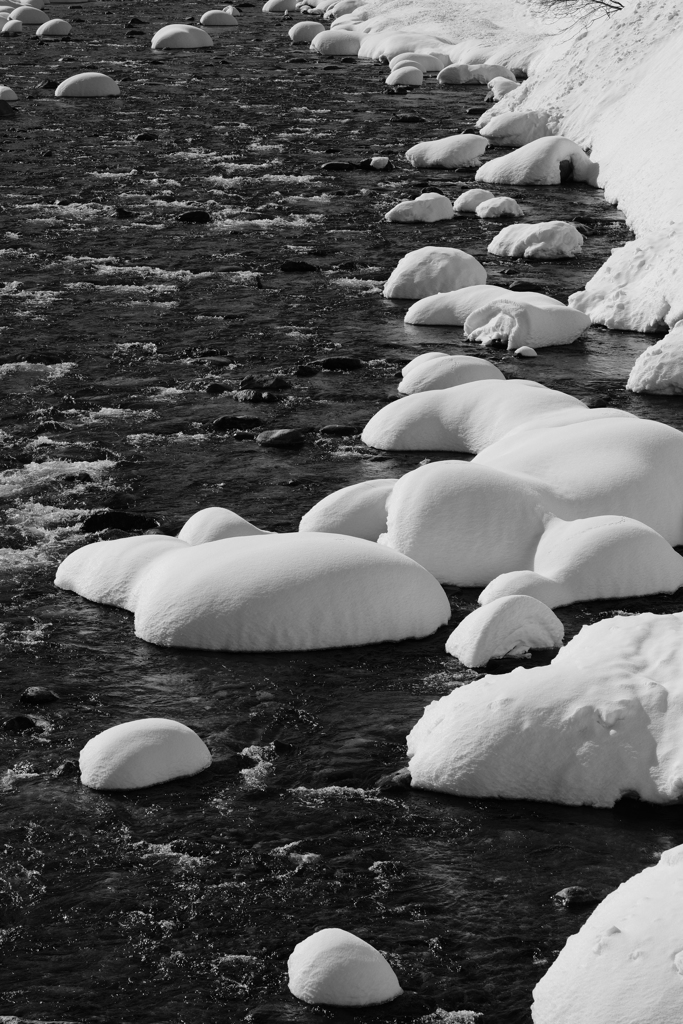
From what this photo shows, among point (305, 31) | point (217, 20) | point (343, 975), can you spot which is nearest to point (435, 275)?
point (343, 975)

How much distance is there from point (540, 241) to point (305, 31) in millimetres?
19852

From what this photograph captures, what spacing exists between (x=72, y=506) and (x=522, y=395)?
132 inches

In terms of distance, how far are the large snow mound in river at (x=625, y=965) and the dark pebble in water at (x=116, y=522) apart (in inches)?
191

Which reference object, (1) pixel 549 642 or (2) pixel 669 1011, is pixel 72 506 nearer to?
(1) pixel 549 642

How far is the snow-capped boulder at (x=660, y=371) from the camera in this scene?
12.0 metres

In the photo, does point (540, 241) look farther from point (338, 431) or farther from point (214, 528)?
point (214, 528)

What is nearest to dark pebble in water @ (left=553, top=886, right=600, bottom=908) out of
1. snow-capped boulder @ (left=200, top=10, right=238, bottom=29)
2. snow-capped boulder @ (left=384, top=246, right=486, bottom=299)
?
snow-capped boulder @ (left=384, top=246, right=486, bottom=299)

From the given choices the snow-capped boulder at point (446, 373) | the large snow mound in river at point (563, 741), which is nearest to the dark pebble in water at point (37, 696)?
the large snow mound in river at point (563, 741)

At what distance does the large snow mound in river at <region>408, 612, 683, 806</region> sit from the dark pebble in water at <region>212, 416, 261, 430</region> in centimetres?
521

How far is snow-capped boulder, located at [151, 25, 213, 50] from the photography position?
3328 centimetres

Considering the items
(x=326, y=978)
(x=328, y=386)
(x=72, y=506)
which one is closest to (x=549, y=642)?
(x=326, y=978)

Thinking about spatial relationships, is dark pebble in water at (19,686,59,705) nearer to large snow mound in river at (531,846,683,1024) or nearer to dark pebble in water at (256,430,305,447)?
large snow mound in river at (531,846,683,1024)

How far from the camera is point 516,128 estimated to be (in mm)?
22469

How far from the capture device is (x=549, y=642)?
25.6ft
